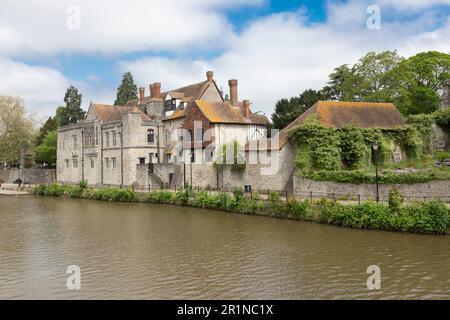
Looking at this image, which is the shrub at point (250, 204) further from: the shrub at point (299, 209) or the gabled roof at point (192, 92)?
the gabled roof at point (192, 92)

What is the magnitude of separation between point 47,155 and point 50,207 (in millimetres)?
31420

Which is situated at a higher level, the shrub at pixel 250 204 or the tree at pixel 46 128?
the tree at pixel 46 128

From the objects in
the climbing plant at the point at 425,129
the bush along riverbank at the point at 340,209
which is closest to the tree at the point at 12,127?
the bush along riverbank at the point at 340,209

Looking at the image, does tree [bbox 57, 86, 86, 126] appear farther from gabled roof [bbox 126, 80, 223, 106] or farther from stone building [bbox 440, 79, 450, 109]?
stone building [bbox 440, 79, 450, 109]

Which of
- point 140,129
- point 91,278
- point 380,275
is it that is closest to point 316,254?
point 380,275

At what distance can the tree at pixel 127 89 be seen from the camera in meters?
69.6

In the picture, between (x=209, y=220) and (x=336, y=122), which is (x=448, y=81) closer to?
(x=336, y=122)

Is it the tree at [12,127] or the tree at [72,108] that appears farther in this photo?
the tree at [72,108]

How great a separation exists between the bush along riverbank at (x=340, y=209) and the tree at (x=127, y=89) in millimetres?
39718

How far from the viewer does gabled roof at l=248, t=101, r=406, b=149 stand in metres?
30.5

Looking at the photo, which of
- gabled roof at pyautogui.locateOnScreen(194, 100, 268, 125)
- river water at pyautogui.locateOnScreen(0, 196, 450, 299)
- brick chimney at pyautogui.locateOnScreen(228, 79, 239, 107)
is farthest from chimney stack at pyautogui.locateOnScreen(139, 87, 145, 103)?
river water at pyautogui.locateOnScreen(0, 196, 450, 299)

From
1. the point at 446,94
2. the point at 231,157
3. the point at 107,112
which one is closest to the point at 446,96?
the point at 446,94

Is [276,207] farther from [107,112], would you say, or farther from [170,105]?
[107,112]

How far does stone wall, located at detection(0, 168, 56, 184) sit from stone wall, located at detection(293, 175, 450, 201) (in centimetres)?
3704
